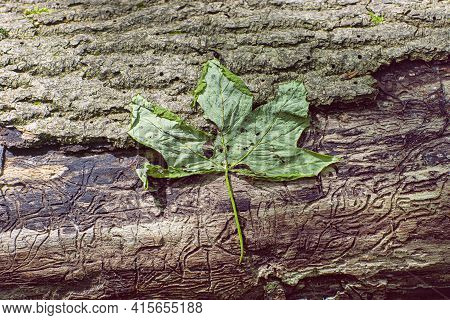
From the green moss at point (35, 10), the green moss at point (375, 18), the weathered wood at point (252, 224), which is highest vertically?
the green moss at point (35, 10)

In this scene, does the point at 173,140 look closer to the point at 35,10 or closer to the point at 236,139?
the point at 236,139

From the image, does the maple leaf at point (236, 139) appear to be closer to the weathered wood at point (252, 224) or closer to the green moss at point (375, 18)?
the weathered wood at point (252, 224)

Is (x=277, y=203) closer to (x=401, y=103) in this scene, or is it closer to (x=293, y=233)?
(x=293, y=233)

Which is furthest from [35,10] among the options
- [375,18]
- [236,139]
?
[375,18]

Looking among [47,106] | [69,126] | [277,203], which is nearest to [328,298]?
[277,203]

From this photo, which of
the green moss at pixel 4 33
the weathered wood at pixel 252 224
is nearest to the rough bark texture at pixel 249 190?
the weathered wood at pixel 252 224

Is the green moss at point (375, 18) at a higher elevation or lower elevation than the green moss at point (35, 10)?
lower

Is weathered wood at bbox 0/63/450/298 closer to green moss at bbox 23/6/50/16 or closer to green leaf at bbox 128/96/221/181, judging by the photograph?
green leaf at bbox 128/96/221/181
